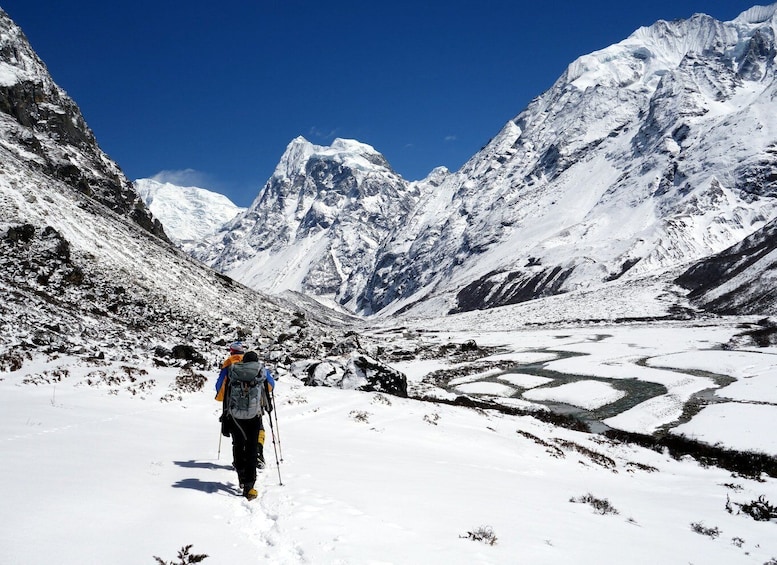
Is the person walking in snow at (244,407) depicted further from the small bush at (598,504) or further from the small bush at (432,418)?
the small bush at (432,418)

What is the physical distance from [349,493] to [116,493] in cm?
367

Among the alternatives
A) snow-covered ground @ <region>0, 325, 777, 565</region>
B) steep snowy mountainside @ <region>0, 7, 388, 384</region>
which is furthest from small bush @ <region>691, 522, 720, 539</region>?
steep snowy mountainside @ <region>0, 7, 388, 384</region>

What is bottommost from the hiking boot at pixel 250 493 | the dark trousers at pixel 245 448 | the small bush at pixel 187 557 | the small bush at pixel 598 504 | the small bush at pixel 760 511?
the small bush at pixel 760 511

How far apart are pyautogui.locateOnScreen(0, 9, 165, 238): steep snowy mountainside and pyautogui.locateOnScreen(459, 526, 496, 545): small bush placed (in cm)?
7748

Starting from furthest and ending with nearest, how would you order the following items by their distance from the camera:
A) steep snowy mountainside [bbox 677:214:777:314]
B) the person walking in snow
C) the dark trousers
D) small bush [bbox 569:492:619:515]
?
steep snowy mountainside [bbox 677:214:777:314], small bush [bbox 569:492:619:515], the person walking in snow, the dark trousers

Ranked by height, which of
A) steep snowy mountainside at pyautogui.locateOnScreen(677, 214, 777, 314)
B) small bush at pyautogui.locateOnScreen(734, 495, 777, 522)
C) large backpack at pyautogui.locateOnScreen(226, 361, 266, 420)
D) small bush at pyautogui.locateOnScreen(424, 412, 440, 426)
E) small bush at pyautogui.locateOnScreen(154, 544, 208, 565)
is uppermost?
steep snowy mountainside at pyautogui.locateOnScreen(677, 214, 777, 314)

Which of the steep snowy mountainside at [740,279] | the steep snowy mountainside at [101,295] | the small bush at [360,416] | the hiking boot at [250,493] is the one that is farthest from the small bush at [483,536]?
the steep snowy mountainside at [740,279]

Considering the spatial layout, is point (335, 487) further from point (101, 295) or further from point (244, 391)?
point (101, 295)

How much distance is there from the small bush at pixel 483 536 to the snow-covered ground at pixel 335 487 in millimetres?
44

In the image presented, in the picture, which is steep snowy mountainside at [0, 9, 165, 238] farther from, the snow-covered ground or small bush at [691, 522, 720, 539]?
small bush at [691, 522, 720, 539]

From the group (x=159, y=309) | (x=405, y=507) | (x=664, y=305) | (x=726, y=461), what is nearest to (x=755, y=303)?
(x=664, y=305)

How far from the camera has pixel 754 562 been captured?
9133mm

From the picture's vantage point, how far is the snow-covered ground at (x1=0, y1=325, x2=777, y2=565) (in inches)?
240

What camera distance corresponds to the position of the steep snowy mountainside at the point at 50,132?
7088cm
